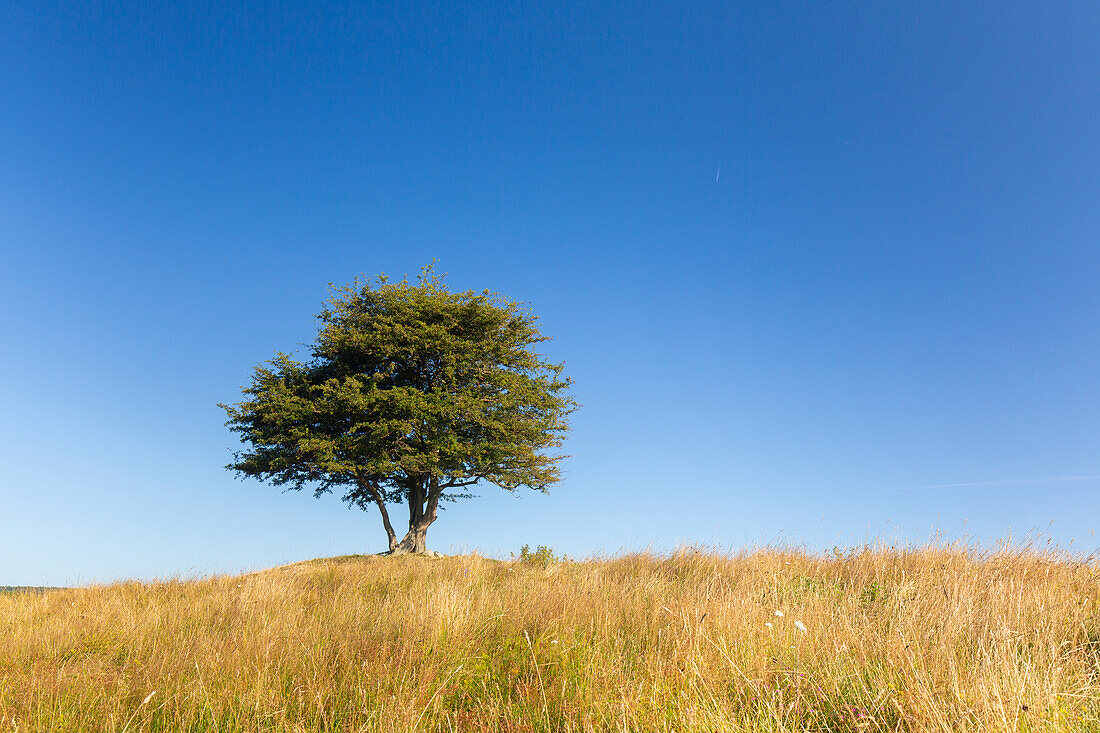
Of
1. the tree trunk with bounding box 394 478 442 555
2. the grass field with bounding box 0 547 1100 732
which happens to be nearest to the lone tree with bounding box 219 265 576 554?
the tree trunk with bounding box 394 478 442 555

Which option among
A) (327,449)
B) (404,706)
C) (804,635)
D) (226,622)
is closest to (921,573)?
(804,635)

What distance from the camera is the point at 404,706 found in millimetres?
4301

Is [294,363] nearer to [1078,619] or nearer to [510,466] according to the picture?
[510,466]

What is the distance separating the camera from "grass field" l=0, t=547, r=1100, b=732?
3.86 metres

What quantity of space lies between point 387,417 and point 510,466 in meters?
5.15

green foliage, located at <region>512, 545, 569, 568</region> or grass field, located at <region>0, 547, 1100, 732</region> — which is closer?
grass field, located at <region>0, 547, 1100, 732</region>

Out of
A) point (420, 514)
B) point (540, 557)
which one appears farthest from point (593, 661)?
point (420, 514)

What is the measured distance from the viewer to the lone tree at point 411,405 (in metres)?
21.4

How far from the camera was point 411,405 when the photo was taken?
20500mm

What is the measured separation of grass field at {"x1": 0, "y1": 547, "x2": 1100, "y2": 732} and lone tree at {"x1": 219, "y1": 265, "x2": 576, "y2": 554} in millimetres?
12822

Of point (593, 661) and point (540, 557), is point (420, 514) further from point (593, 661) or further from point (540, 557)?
point (593, 661)

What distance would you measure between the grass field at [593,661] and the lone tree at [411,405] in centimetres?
1282

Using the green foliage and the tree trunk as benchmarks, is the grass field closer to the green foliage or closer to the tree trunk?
the green foliage

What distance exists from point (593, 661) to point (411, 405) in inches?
647
